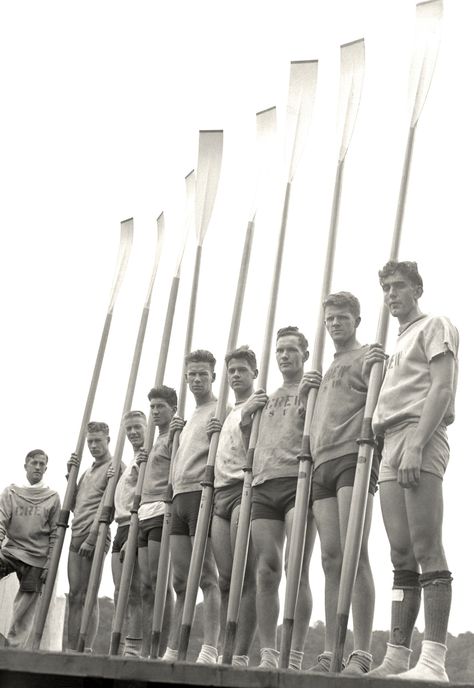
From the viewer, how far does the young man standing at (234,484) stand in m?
5.57

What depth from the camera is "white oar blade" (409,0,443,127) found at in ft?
18.9

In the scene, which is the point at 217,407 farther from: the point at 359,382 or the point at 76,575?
the point at 76,575

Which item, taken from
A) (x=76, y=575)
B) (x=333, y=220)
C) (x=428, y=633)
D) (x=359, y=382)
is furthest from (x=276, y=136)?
(x=428, y=633)

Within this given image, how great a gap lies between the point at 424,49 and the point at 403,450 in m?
2.73

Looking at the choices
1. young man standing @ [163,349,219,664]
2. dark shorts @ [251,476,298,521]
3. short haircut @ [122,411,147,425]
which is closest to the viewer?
dark shorts @ [251,476,298,521]

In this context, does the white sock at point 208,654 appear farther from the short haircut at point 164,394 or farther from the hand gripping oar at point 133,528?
the short haircut at point 164,394

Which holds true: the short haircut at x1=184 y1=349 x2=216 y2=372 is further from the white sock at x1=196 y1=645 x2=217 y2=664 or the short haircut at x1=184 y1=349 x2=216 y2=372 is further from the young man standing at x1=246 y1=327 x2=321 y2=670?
the white sock at x1=196 y1=645 x2=217 y2=664

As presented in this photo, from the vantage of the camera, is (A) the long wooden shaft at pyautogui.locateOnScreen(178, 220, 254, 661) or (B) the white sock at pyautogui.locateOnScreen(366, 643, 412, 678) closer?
(B) the white sock at pyautogui.locateOnScreen(366, 643, 412, 678)

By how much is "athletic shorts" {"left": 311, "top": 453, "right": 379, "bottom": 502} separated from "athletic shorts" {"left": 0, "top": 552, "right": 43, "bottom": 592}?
3763 mm

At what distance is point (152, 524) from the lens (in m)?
6.72

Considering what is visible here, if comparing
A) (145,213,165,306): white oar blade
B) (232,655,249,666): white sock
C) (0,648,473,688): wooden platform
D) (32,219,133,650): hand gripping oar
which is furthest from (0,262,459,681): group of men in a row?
(145,213,165,306): white oar blade

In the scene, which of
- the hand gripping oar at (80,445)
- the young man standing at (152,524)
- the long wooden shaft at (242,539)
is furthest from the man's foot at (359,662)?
the hand gripping oar at (80,445)

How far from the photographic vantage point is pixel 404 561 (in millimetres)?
4363

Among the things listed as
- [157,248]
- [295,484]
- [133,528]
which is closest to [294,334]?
[295,484]
